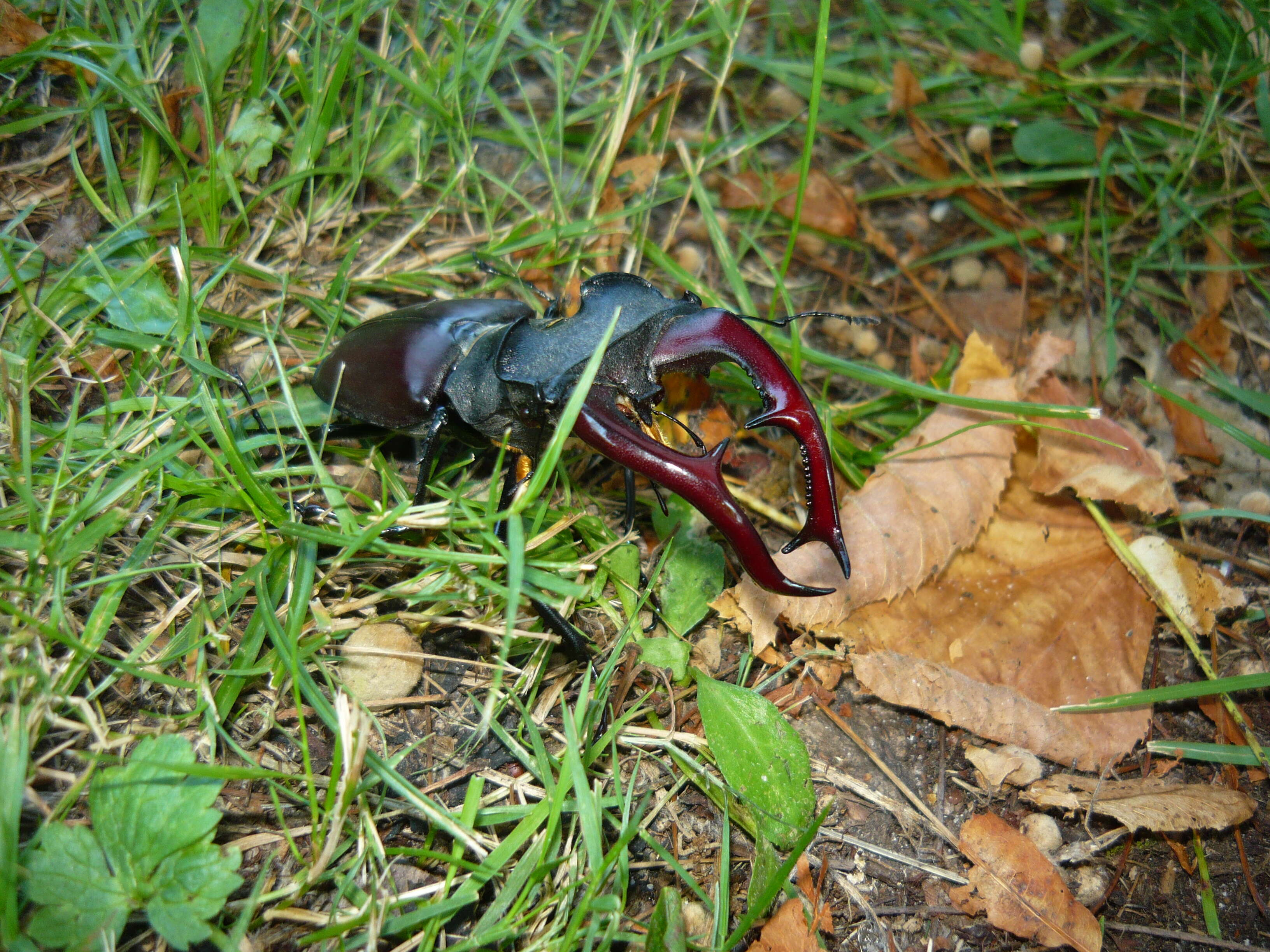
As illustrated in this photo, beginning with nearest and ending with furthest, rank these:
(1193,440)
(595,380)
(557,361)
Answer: (595,380) < (557,361) < (1193,440)

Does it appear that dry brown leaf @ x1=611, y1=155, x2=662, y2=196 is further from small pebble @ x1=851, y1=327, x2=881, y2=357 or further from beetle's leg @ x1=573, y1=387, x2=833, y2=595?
beetle's leg @ x1=573, y1=387, x2=833, y2=595

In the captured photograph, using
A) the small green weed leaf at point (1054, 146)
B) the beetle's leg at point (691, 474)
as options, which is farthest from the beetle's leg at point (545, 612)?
the small green weed leaf at point (1054, 146)

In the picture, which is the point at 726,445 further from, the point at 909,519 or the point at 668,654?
the point at 909,519

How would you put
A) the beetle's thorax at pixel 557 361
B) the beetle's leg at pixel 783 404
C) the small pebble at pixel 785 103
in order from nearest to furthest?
the beetle's leg at pixel 783 404 < the beetle's thorax at pixel 557 361 < the small pebble at pixel 785 103

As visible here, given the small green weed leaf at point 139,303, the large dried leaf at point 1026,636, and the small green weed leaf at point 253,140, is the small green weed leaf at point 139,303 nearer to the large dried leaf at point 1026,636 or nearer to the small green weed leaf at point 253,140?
the small green weed leaf at point 253,140

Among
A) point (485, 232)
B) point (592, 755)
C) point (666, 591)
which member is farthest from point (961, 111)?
point (592, 755)

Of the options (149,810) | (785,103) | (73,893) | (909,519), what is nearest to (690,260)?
(785,103)

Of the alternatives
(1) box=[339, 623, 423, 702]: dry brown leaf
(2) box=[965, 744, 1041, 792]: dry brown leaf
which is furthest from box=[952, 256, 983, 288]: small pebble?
(1) box=[339, 623, 423, 702]: dry brown leaf
